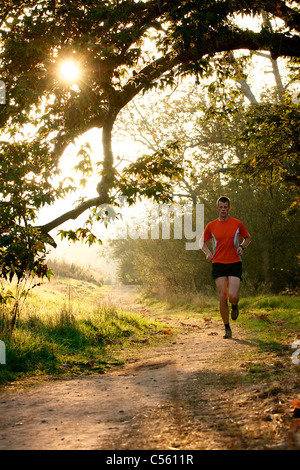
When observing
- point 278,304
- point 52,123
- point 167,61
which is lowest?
point 278,304

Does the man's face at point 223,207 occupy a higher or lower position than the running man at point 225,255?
higher

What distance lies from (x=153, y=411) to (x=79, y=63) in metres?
5.63

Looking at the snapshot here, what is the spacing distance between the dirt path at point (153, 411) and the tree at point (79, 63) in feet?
8.22

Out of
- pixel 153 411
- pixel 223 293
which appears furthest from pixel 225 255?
pixel 153 411

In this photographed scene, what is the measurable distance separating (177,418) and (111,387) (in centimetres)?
171

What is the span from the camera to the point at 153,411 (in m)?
3.79

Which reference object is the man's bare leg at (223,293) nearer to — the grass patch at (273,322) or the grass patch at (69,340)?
the grass patch at (273,322)

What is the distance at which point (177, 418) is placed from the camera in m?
3.49

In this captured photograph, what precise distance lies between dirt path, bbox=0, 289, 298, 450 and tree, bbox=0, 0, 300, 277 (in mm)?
2506

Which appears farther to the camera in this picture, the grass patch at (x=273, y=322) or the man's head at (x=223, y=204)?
the man's head at (x=223, y=204)

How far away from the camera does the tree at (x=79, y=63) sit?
686cm

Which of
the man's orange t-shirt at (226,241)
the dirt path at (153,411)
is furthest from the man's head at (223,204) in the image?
the dirt path at (153,411)
